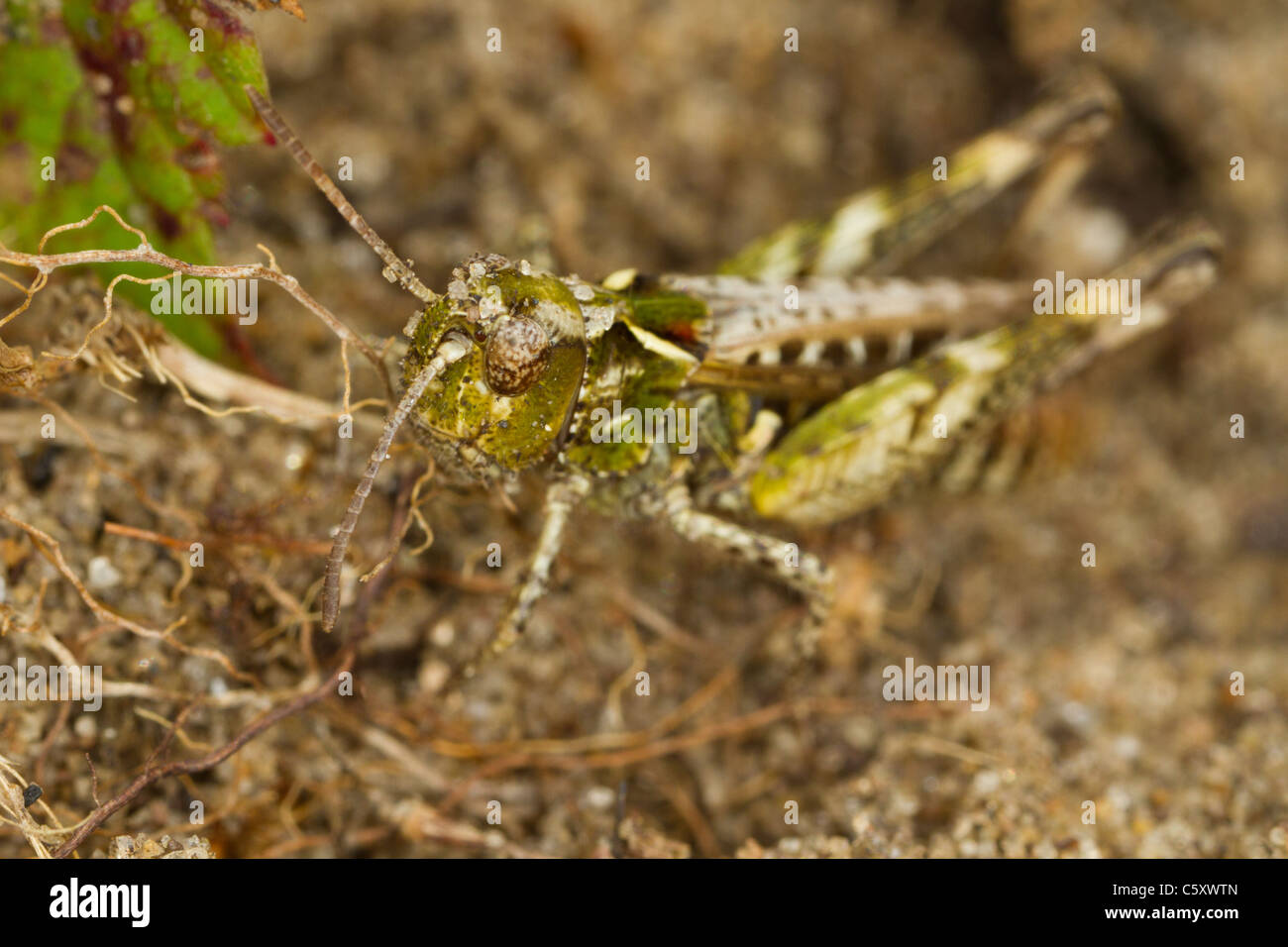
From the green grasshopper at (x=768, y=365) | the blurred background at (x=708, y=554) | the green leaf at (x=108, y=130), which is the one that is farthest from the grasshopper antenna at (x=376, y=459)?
the green leaf at (x=108, y=130)

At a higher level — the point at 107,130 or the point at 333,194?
the point at 107,130

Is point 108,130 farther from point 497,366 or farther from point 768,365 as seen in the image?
point 768,365

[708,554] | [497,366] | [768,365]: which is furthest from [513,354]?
[708,554]

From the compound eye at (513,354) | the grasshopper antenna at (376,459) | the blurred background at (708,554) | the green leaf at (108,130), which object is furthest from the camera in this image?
the blurred background at (708,554)

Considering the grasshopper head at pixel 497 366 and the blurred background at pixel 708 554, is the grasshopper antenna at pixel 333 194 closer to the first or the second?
the grasshopper head at pixel 497 366

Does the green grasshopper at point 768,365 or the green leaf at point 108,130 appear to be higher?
the green leaf at point 108,130

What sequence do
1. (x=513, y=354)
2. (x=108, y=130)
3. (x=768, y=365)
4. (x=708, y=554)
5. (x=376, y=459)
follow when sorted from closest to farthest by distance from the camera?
(x=376, y=459) < (x=513, y=354) < (x=108, y=130) < (x=768, y=365) < (x=708, y=554)

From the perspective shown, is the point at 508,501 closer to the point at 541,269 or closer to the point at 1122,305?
the point at 541,269
